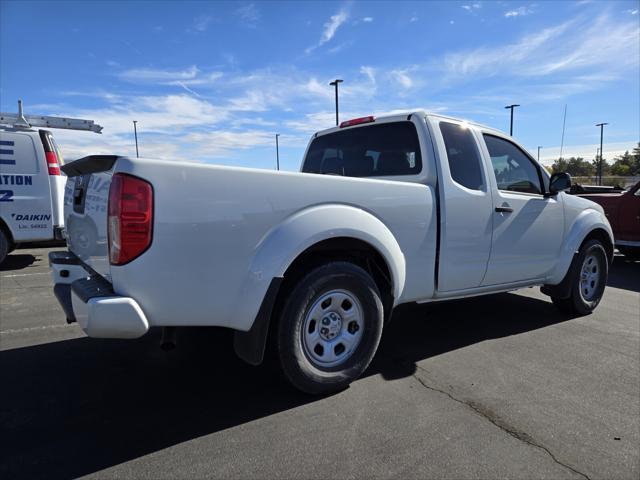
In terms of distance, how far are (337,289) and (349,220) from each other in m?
0.47

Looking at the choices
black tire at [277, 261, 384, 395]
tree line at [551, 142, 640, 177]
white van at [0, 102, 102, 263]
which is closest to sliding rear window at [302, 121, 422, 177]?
black tire at [277, 261, 384, 395]

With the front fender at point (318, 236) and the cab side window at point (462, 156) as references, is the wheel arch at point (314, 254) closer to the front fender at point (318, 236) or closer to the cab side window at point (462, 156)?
the front fender at point (318, 236)

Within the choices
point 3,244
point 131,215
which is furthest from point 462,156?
point 3,244

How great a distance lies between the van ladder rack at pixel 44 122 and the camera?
8.13 meters

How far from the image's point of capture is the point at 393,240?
3225 mm

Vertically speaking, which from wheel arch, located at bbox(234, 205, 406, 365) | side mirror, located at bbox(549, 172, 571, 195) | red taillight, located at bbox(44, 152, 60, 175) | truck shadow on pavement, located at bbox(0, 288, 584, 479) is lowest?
truck shadow on pavement, located at bbox(0, 288, 584, 479)

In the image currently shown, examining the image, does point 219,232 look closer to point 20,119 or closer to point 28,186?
point 28,186

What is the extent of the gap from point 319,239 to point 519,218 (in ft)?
7.67

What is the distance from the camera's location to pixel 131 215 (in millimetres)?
2328

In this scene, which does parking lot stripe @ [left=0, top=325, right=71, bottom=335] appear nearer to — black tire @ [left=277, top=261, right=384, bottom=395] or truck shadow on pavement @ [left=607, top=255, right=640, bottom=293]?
black tire @ [left=277, top=261, right=384, bottom=395]

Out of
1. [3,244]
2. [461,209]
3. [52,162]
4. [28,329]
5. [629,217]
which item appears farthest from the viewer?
[629,217]

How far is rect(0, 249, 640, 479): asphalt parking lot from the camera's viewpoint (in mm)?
2334

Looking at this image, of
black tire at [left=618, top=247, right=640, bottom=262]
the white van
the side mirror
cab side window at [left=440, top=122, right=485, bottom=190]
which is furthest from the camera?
black tire at [left=618, top=247, right=640, bottom=262]

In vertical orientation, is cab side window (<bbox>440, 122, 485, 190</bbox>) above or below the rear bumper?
above
